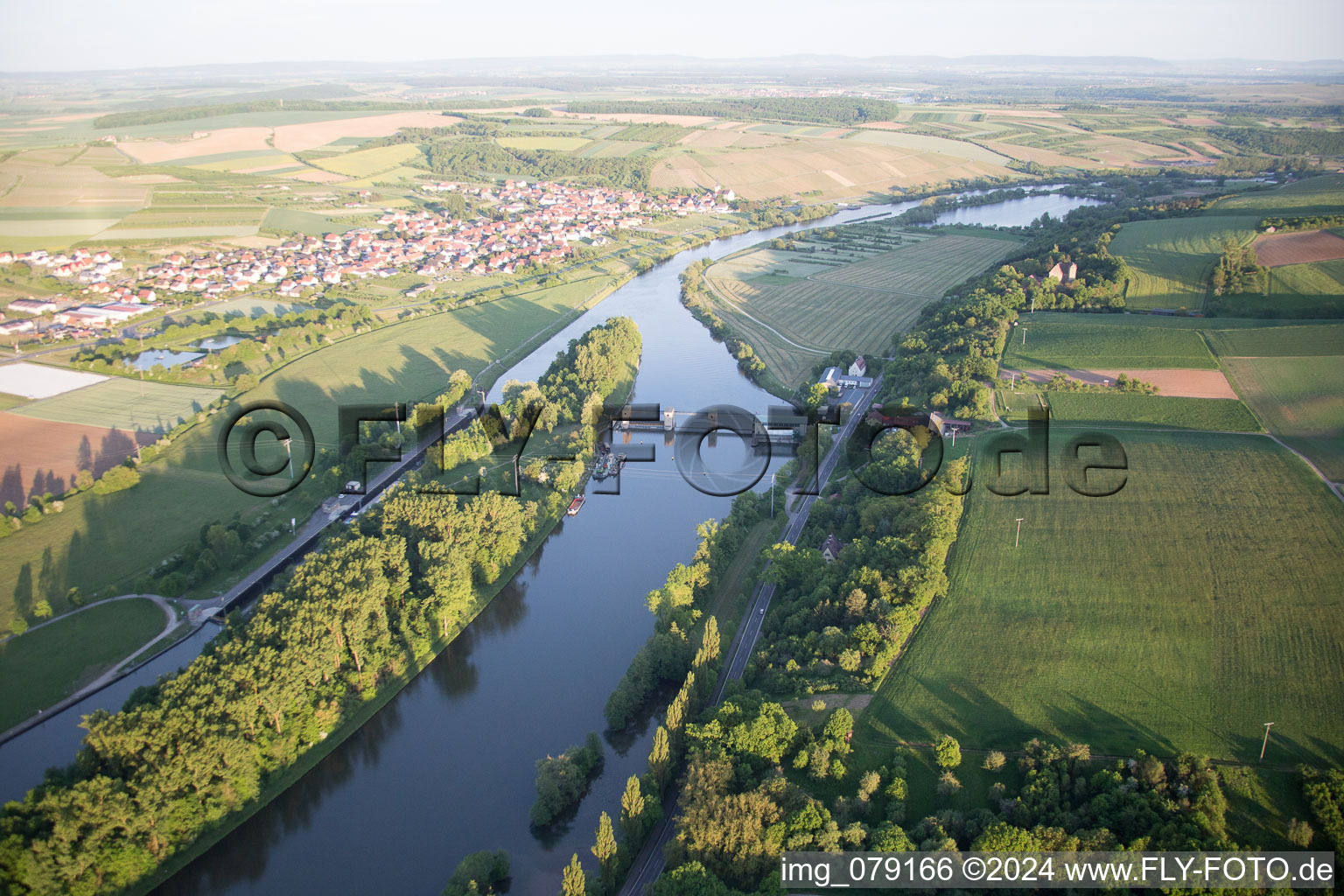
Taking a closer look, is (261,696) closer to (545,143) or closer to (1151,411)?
(1151,411)

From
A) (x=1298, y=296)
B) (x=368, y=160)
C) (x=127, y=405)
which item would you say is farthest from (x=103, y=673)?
(x=368, y=160)

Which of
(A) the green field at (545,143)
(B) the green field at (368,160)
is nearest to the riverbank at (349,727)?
(B) the green field at (368,160)

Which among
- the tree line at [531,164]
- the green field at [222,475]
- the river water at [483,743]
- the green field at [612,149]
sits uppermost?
the green field at [612,149]

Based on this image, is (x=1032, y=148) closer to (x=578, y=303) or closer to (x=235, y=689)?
(x=578, y=303)

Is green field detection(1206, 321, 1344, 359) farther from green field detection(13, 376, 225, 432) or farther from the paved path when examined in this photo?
green field detection(13, 376, 225, 432)

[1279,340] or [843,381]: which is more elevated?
[1279,340]

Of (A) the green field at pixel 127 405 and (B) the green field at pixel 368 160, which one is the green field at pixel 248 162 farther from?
(A) the green field at pixel 127 405
